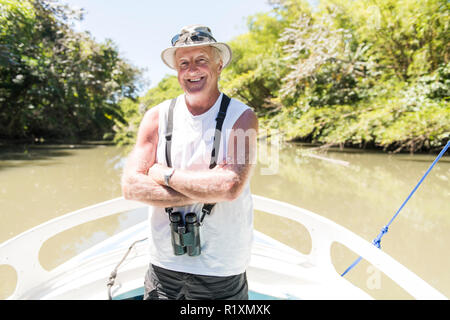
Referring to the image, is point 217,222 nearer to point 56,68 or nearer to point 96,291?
point 96,291

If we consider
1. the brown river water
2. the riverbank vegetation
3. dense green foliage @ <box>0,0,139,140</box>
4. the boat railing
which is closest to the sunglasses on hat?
the boat railing

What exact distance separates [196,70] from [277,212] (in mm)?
1292

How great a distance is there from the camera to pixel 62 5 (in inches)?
599

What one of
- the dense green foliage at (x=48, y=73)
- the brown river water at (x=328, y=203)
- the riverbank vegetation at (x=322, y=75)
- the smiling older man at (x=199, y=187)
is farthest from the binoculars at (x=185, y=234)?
the dense green foliage at (x=48, y=73)

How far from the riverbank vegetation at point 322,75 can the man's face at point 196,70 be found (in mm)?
8029

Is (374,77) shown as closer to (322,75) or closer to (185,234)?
(322,75)

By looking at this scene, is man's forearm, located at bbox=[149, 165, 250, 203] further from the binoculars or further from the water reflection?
the water reflection

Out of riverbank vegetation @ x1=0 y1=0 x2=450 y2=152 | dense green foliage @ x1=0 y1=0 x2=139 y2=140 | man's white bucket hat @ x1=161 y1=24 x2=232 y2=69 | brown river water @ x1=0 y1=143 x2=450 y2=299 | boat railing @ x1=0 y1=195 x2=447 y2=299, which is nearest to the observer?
boat railing @ x1=0 y1=195 x2=447 y2=299

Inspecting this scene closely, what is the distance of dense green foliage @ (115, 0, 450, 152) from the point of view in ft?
26.2

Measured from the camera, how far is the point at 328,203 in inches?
183

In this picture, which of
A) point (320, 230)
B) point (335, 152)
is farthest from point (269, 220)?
point (335, 152)

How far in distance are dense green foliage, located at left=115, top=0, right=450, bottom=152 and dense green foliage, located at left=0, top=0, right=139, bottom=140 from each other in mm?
10206

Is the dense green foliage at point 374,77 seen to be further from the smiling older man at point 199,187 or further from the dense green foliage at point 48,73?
the dense green foliage at point 48,73

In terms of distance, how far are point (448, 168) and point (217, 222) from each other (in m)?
7.81
